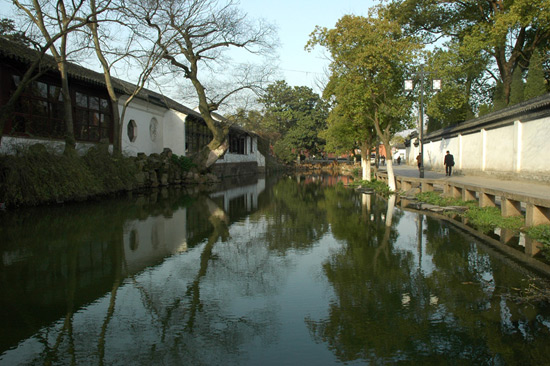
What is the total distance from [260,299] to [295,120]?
61.2m

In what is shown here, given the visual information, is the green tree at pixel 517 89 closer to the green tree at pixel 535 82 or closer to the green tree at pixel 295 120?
the green tree at pixel 535 82

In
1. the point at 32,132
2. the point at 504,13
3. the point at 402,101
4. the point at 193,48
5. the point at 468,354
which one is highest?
the point at 504,13

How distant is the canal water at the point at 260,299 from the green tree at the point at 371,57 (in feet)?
35.2

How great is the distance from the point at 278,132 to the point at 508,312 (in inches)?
2356

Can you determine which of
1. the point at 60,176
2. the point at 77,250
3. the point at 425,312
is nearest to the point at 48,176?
the point at 60,176

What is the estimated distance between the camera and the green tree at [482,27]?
87.3 ft

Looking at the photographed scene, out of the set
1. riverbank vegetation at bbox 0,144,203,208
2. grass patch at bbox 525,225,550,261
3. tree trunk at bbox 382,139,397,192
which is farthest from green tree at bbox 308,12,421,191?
grass patch at bbox 525,225,550,261

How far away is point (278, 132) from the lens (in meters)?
64.2

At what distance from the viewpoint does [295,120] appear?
65750mm

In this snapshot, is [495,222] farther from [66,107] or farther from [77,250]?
[66,107]

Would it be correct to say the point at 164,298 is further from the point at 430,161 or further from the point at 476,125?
the point at 430,161

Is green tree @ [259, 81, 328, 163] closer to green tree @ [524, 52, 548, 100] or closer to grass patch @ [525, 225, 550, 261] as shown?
green tree @ [524, 52, 548, 100]

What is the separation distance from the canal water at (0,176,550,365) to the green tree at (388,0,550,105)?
20534mm

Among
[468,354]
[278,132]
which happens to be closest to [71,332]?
[468,354]
